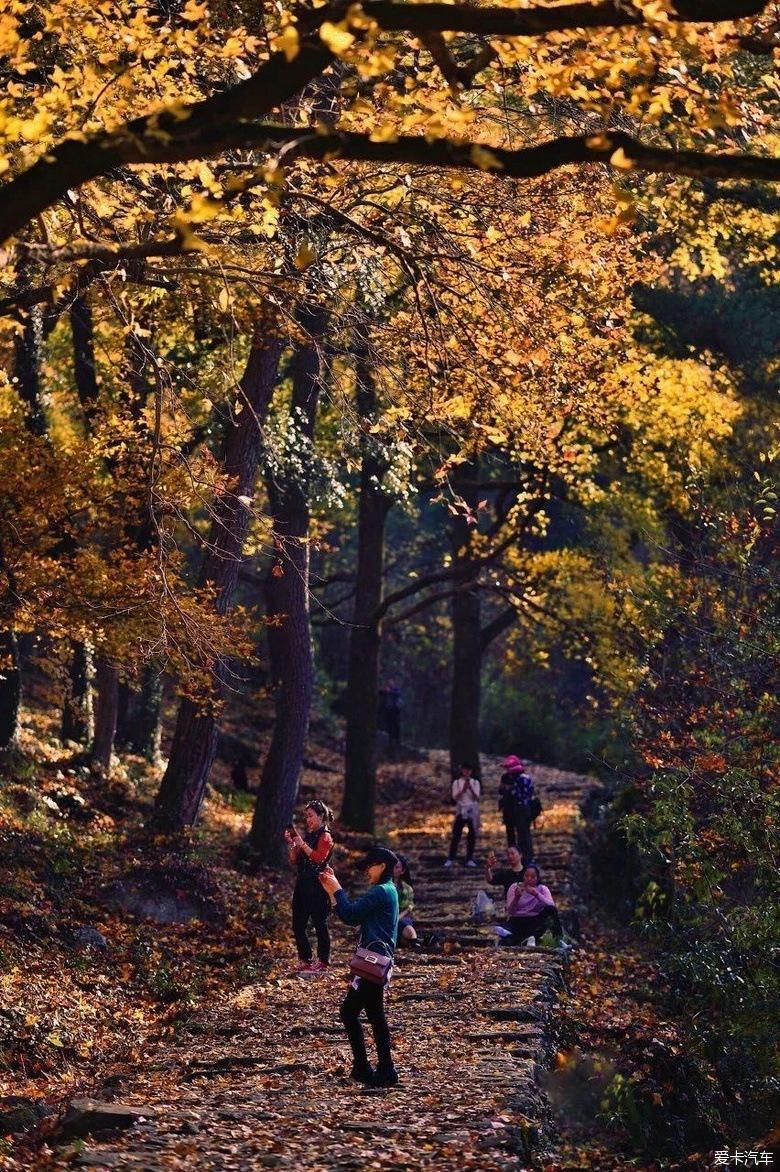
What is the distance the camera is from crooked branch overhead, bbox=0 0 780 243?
6.75 meters

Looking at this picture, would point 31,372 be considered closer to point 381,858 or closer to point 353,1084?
point 381,858

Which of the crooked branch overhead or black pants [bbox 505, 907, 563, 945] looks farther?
black pants [bbox 505, 907, 563, 945]

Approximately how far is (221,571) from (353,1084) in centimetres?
972

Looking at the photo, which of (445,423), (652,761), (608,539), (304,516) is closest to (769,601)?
(652,761)

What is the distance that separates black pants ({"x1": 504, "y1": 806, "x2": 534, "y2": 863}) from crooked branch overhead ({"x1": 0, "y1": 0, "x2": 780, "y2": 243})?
51.7ft

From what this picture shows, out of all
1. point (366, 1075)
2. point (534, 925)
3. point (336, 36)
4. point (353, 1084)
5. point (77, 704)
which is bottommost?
point (353, 1084)

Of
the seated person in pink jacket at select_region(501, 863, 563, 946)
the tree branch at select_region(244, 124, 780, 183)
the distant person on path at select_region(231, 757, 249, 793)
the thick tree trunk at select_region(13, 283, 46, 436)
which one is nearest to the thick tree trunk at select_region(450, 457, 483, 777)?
the distant person on path at select_region(231, 757, 249, 793)

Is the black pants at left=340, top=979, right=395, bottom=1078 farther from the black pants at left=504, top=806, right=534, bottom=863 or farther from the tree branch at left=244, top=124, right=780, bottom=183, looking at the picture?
the black pants at left=504, top=806, right=534, bottom=863

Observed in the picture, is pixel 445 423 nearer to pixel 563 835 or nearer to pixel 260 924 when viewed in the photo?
pixel 260 924

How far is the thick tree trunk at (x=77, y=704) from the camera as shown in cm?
2370

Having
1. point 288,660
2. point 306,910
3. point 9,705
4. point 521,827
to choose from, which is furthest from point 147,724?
point 306,910

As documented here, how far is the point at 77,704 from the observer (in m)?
23.9

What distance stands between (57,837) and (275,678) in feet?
24.2

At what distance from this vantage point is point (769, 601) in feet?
55.8
